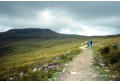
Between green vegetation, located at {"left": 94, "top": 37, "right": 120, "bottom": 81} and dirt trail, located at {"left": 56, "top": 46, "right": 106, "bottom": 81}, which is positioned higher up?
green vegetation, located at {"left": 94, "top": 37, "right": 120, "bottom": 81}

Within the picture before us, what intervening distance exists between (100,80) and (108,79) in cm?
66

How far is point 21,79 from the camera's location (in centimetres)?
1093

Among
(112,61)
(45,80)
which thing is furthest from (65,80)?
(112,61)

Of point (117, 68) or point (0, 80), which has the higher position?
point (117, 68)

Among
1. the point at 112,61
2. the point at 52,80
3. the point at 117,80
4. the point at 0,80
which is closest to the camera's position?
the point at 117,80

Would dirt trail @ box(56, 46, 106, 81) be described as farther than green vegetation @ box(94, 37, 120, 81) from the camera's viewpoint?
No

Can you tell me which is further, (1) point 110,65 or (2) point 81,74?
(1) point 110,65

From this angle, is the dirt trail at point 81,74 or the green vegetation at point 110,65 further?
the green vegetation at point 110,65

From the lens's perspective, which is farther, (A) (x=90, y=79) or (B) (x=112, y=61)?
(B) (x=112, y=61)

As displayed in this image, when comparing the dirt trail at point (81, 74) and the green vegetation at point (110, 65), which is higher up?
the green vegetation at point (110, 65)

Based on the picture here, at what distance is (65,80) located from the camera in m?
10.3

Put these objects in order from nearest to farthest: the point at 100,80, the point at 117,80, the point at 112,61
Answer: the point at 117,80 → the point at 100,80 → the point at 112,61

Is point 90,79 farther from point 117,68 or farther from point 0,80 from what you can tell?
point 0,80

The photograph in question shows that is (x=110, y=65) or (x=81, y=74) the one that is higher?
(x=110, y=65)
